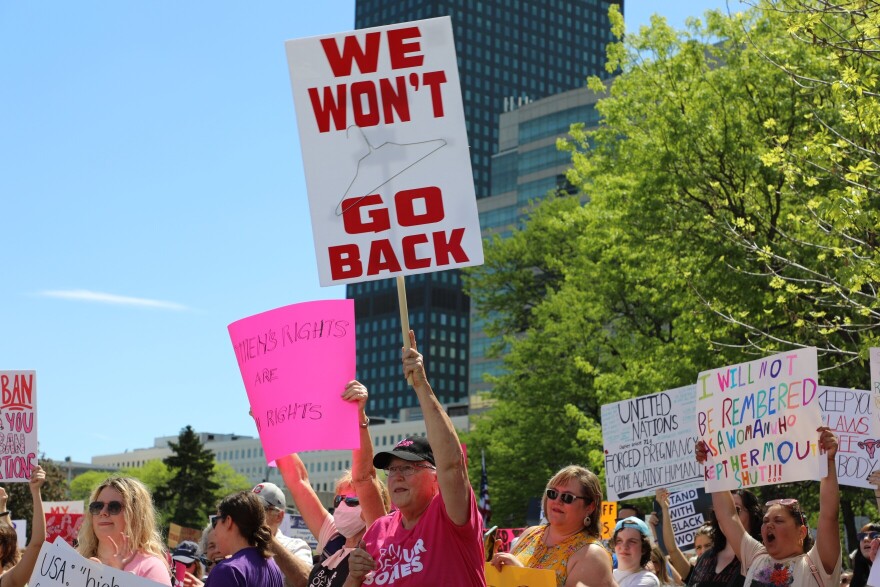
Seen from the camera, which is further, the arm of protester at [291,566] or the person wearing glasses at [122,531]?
the arm of protester at [291,566]

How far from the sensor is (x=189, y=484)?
91.4 metres

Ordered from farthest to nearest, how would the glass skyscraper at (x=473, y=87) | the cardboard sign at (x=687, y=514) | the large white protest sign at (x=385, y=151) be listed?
the glass skyscraper at (x=473, y=87) < the cardboard sign at (x=687, y=514) < the large white protest sign at (x=385, y=151)

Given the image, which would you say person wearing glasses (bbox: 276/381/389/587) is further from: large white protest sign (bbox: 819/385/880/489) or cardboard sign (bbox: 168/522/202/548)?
cardboard sign (bbox: 168/522/202/548)

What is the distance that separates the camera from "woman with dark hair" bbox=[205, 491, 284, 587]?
5.51 meters

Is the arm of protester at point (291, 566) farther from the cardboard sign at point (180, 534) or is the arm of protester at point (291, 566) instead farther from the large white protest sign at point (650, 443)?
the cardboard sign at point (180, 534)

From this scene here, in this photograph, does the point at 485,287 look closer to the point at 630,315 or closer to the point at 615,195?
the point at 630,315

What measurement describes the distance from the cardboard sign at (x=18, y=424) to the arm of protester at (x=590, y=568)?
5.02 metres

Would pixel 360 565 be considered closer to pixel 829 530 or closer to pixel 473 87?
pixel 829 530

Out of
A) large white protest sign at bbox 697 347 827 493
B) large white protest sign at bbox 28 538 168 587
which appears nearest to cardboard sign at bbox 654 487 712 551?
large white protest sign at bbox 697 347 827 493

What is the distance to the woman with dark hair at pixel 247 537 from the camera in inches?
217

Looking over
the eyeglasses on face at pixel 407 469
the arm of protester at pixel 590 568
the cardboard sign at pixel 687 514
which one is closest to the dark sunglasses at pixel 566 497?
the arm of protester at pixel 590 568

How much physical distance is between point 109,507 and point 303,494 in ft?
3.46

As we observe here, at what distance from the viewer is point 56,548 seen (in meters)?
5.51

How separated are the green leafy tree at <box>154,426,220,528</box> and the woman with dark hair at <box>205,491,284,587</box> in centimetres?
8736
